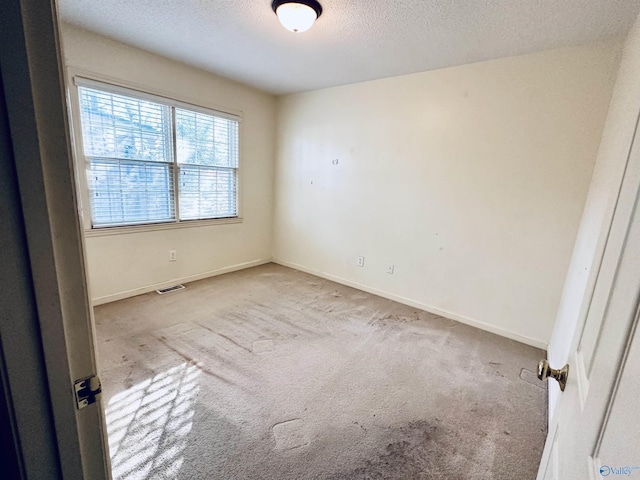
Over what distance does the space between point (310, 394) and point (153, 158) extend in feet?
9.07

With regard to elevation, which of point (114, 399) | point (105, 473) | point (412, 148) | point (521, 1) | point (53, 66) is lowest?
point (114, 399)

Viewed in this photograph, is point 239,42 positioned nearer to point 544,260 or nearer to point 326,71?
point 326,71

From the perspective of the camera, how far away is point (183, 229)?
3479 mm

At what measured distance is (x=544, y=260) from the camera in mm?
2504

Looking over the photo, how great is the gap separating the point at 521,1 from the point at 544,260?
74.8 inches

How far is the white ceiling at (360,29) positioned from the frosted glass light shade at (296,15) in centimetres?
12

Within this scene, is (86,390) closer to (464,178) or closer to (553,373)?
(553,373)

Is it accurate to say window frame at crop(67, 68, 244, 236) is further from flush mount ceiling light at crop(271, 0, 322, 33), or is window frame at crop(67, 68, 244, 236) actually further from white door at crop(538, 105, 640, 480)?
white door at crop(538, 105, 640, 480)

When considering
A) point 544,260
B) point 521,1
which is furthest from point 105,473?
point 544,260

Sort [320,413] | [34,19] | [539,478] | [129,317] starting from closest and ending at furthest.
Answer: [34,19]
[539,478]
[320,413]
[129,317]

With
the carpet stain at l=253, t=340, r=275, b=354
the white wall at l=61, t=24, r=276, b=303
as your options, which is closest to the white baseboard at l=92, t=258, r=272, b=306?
the white wall at l=61, t=24, r=276, b=303

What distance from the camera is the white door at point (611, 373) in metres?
0.43

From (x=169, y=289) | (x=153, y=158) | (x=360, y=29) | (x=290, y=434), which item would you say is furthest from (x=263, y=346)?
(x=360, y=29)

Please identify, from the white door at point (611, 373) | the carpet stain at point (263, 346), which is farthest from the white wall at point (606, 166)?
the carpet stain at point (263, 346)
